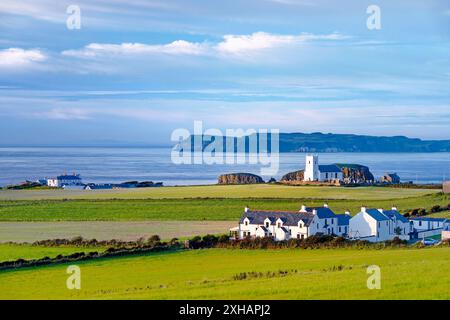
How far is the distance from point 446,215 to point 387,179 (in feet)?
199

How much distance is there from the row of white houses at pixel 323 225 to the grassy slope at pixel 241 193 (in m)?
30.0

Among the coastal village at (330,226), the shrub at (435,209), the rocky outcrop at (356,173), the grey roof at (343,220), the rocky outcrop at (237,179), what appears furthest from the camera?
the rocky outcrop at (356,173)

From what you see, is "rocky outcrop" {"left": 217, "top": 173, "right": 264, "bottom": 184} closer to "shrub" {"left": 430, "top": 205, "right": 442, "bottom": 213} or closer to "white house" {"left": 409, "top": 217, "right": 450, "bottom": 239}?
"shrub" {"left": 430, "top": 205, "right": 442, "bottom": 213}

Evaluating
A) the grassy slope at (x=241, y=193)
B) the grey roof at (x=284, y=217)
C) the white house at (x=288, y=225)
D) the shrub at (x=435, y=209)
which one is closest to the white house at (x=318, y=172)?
the grassy slope at (x=241, y=193)

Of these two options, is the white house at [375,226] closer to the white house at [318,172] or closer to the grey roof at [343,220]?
the grey roof at [343,220]

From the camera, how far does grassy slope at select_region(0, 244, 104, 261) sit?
124ft

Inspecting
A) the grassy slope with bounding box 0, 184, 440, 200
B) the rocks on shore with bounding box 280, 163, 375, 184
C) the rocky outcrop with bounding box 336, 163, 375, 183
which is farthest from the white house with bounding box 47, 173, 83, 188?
the rocky outcrop with bounding box 336, 163, 375, 183

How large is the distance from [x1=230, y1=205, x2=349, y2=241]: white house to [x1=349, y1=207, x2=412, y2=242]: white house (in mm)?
Result: 995

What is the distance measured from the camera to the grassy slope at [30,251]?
37938mm

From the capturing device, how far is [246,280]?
25.1m

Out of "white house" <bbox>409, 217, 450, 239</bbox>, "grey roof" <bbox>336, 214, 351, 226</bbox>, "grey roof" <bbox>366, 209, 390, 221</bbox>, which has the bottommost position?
"white house" <bbox>409, 217, 450, 239</bbox>
